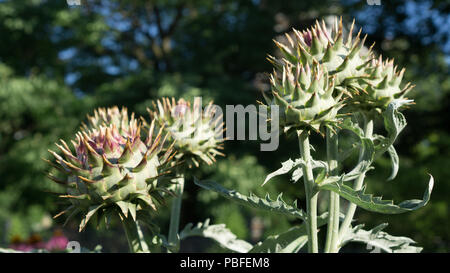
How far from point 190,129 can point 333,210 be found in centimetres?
47

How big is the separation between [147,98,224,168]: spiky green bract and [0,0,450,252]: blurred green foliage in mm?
4143

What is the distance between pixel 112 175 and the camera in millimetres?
960

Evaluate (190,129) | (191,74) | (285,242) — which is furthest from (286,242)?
(191,74)

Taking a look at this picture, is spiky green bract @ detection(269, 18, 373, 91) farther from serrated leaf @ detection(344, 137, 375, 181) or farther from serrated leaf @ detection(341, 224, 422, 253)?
serrated leaf @ detection(341, 224, 422, 253)

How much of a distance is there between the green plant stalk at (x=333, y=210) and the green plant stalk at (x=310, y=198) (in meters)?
0.06

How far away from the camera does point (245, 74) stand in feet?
22.9

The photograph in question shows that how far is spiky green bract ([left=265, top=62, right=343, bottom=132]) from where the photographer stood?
900mm

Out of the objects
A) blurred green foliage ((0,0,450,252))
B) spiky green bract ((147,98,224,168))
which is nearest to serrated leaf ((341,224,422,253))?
spiky green bract ((147,98,224,168))

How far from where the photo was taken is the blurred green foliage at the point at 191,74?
5832 mm

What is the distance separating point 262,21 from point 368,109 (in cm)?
544

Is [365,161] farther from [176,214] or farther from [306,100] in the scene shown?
[176,214]

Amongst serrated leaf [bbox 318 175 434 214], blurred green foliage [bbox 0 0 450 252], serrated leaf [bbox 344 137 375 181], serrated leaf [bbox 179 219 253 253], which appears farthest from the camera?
blurred green foliage [bbox 0 0 450 252]
